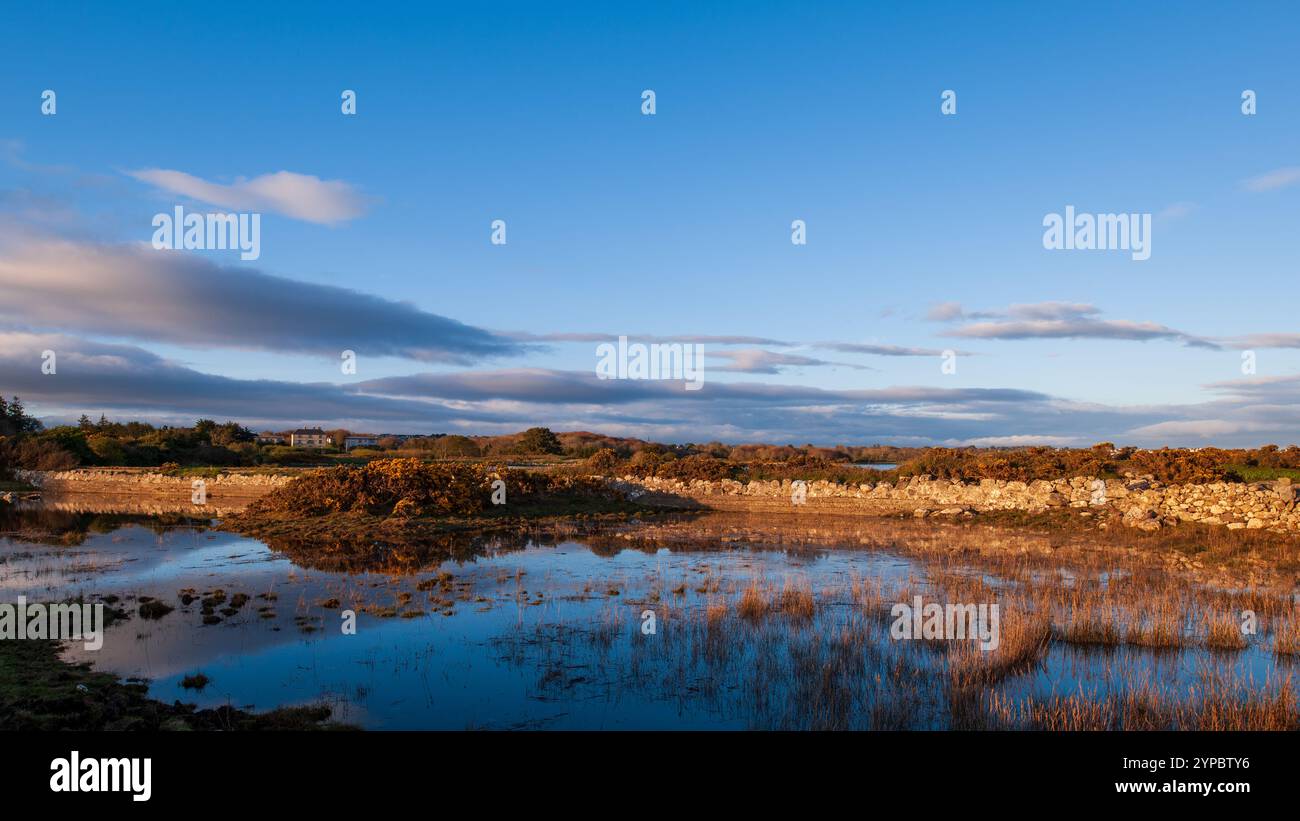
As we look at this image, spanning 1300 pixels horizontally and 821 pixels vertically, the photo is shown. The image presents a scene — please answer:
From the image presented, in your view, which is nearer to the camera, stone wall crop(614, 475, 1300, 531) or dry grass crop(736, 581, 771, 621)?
dry grass crop(736, 581, 771, 621)

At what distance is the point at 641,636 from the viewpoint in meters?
13.4

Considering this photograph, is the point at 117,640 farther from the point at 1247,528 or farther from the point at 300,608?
the point at 1247,528

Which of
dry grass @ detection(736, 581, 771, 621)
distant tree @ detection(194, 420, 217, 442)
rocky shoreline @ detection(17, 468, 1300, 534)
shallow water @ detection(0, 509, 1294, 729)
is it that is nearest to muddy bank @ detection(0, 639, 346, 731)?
shallow water @ detection(0, 509, 1294, 729)

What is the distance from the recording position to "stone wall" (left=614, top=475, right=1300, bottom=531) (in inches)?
1040

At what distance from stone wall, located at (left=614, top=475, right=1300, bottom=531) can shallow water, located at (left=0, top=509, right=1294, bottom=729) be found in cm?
1340

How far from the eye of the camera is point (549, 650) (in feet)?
41.2

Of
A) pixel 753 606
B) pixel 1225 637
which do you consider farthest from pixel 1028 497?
pixel 753 606

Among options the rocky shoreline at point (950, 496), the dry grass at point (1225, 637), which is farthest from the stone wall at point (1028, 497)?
the dry grass at point (1225, 637)

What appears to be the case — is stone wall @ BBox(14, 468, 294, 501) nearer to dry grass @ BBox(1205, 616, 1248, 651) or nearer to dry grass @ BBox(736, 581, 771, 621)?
dry grass @ BBox(736, 581, 771, 621)

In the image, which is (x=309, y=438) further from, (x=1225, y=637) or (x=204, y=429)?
(x=1225, y=637)

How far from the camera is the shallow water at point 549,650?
977 centimetres

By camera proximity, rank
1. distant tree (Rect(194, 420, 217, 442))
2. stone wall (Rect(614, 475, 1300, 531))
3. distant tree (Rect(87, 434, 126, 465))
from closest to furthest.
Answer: stone wall (Rect(614, 475, 1300, 531))
distant tree (Rect(87, 434, 126, 465))
distant tree (Rect(194, 420, 217, 442))
